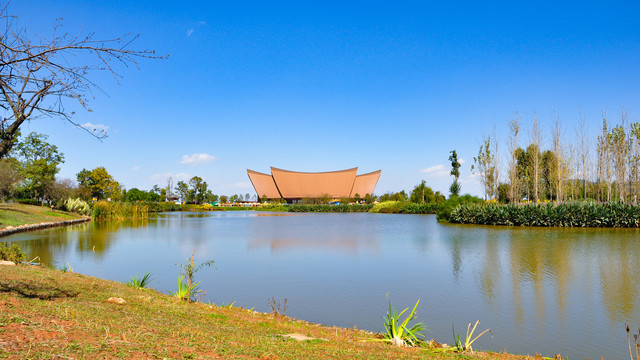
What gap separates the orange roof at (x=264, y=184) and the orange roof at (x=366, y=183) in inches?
633

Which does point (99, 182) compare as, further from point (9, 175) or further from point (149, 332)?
point (149, 332)

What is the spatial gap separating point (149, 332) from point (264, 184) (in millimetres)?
76101

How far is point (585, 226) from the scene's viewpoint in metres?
20.2

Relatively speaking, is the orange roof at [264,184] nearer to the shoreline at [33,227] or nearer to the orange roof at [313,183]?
the orange roof at [313,183]

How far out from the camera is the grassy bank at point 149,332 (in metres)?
2.99

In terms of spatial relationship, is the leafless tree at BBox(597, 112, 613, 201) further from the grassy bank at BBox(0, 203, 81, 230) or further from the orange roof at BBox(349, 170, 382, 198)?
the orange roof at BBox(349, 170, 382, 198)

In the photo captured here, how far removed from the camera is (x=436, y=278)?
871 centimetres

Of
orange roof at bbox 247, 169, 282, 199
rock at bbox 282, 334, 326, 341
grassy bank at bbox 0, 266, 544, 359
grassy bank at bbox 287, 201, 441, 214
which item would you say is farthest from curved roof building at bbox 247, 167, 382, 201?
rock at bbox 282, 334, 326, 341

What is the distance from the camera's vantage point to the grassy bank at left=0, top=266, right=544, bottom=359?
9.81ft

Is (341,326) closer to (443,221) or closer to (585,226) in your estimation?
(585,226)

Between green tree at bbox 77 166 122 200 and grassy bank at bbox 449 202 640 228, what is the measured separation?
4180 cm

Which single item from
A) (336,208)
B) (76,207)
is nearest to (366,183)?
(336,208)

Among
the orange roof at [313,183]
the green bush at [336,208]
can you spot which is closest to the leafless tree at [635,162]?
the green bush at [336,208]

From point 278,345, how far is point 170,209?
50954 millimetres
